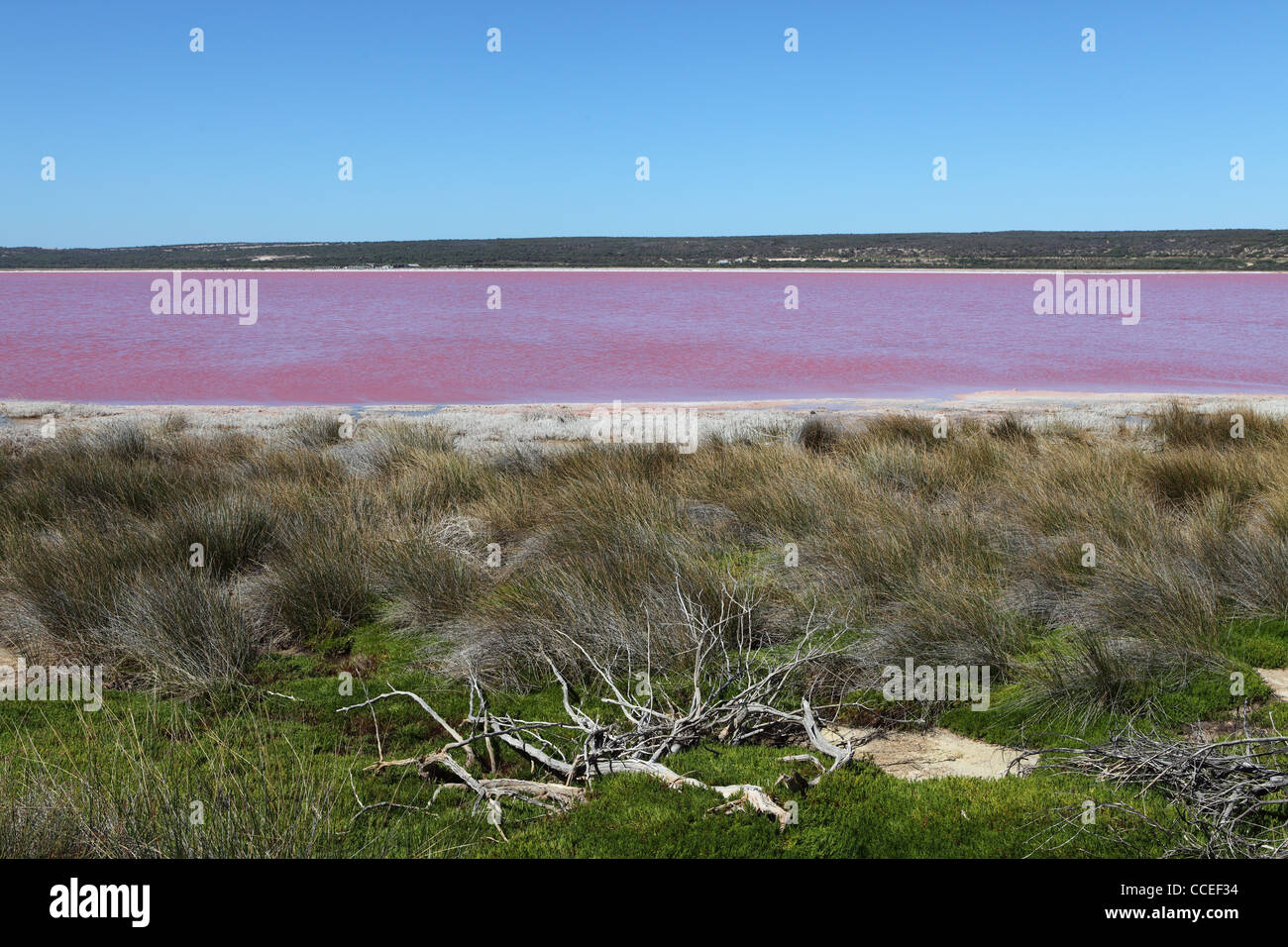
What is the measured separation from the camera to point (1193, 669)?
4762mm

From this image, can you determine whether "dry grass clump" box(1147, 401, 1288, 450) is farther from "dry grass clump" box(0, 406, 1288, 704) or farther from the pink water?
the pink water

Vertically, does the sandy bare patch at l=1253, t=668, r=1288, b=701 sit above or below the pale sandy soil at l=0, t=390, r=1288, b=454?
below

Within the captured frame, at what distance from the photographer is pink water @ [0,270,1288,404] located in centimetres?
1933

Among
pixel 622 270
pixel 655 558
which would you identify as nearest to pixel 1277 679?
pixel 655 558

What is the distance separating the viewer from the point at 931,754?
4418 mm

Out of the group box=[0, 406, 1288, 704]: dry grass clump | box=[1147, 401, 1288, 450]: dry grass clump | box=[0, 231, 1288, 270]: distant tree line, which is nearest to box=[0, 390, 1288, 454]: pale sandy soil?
box=[1147, 401, 1288, 450]: dry grass clump

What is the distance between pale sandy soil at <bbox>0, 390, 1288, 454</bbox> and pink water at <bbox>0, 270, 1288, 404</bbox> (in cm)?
158

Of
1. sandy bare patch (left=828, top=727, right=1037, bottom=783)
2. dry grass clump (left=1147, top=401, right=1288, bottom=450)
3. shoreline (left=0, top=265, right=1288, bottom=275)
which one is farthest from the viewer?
shoreline (left=0, top=265, right=1288, bottom=275)

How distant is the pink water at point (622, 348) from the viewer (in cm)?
1933

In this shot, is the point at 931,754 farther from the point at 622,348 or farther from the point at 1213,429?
the point at 622,348

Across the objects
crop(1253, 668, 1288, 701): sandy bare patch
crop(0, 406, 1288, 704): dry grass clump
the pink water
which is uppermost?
the pink water

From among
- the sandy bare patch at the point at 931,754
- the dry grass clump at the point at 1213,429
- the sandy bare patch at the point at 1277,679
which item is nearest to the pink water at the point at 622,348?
the dry grass clump at the point at 1213,429
